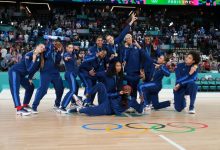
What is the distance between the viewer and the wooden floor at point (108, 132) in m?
4.61

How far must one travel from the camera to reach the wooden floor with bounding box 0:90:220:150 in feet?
15.1

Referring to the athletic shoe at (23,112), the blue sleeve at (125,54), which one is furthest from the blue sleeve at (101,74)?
the athletic shoe at (23,112)

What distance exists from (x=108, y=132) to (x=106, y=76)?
2.17m

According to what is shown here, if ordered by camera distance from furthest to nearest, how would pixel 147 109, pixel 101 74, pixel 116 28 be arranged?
pixel 116 28, pixel 147 109, pixel 101 74

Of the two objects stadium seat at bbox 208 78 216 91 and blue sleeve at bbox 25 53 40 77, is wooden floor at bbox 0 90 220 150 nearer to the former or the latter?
blue sleeve at bbox 25 53 40 77

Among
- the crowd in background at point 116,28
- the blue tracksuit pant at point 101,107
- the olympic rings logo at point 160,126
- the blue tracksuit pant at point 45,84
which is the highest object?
the crowd in background at point 116,28

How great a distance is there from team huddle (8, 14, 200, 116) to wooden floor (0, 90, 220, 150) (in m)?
0.30

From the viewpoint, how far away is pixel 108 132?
216 inches

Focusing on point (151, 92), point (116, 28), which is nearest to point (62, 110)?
point (151, 92)

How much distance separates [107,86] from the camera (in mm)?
7426

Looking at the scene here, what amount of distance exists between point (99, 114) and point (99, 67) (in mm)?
1194

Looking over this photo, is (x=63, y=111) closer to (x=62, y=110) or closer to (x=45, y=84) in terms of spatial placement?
(x=62, y=110)

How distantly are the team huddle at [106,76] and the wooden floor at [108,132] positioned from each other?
0.30m

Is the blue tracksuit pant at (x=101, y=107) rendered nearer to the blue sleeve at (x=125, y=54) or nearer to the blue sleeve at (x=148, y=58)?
the blue sleeve at (x=125, y=54)
